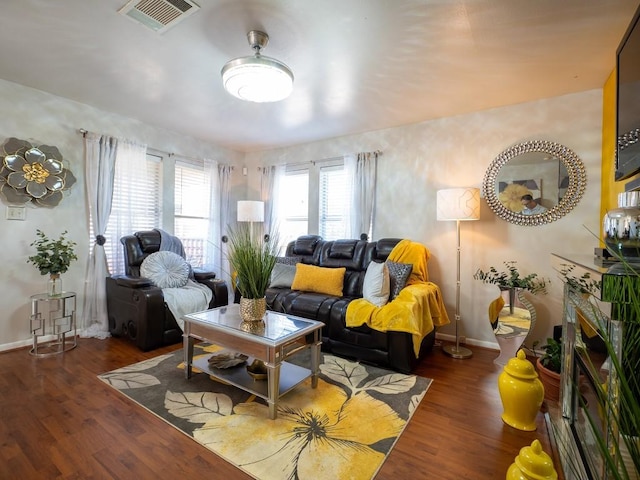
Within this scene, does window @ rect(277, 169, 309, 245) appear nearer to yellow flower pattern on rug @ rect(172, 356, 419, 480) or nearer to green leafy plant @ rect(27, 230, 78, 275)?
green leafy plant @ rect(27, 230, 78, 275)

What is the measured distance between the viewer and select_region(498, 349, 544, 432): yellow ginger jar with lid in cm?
181

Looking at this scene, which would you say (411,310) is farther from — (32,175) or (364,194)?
(32,175)

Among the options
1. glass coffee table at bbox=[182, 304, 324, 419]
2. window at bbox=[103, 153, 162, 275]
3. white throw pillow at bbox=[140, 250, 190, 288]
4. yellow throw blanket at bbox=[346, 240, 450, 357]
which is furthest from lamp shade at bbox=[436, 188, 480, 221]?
window at bbox=[103, 153, 162, 275]

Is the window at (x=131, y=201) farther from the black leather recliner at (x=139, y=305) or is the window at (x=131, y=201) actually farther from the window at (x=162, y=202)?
the black leather recliner at (x=139, y=305)

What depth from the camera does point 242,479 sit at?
1445 millimetres

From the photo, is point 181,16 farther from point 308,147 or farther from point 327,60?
point 308,147

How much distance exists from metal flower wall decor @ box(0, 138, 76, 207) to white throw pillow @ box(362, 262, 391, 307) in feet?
10.8

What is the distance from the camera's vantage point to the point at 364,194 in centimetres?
390

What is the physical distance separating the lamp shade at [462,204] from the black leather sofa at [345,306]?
699 mm

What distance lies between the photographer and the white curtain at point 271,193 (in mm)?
4754

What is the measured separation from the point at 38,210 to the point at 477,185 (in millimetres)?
4532

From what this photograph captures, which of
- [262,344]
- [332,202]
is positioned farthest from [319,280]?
[262,344]

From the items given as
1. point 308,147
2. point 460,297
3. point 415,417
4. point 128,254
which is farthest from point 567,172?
point 128,254

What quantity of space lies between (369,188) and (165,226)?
278cm
